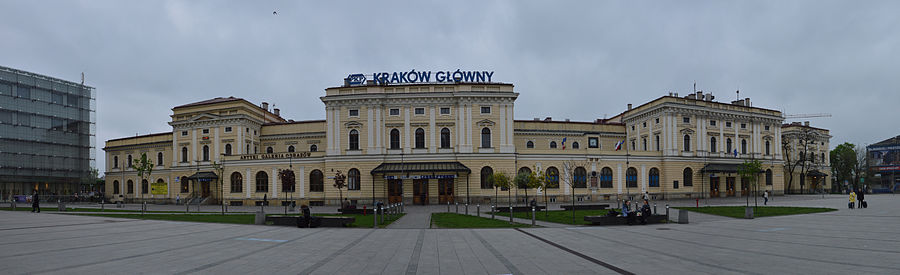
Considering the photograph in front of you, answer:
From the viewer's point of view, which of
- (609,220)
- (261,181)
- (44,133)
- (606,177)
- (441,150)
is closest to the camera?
(609,220)

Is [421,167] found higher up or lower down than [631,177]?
higher up

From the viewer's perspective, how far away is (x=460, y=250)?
15.6m

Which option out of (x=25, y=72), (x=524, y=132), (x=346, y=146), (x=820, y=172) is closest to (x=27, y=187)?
(x=25, y=72)

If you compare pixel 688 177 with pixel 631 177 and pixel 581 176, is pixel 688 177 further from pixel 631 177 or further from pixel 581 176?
pixel 581 176

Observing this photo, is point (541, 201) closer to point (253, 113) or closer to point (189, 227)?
point (189, 227)

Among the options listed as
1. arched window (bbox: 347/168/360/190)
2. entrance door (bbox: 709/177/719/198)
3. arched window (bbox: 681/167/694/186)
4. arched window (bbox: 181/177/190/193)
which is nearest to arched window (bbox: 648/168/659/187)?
arched window (bbox: 681/167/694/186)

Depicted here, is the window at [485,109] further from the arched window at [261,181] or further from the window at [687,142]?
the window at [687,142]

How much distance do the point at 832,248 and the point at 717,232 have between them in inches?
230

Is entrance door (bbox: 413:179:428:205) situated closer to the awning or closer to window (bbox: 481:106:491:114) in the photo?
the awning

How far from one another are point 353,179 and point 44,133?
61932 mm

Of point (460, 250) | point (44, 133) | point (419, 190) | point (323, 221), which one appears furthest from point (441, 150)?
point (44, 133)

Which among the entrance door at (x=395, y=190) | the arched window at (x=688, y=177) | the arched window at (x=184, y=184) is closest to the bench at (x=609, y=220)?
the entrance door at (x=395, y=190)

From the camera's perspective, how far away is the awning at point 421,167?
47.1m

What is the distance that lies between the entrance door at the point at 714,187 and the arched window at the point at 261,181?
53.3m
